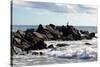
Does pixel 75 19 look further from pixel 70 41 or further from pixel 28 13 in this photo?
pixel 28 13

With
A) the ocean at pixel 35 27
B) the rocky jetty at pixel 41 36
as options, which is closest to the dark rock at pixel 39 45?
the rocky jetty at pixel 41 36

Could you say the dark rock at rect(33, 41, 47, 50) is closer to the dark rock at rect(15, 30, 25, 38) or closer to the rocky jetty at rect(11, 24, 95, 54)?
the rocky jetty at rect(11, 24, 95, 54)

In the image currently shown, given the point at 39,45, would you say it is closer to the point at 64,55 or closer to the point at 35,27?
the point at 35,27

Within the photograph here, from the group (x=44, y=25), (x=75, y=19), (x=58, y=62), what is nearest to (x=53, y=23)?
(x=44, y=25)

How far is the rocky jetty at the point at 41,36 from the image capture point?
2.46m

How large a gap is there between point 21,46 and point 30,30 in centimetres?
22

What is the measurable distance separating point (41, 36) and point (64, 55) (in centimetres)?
38

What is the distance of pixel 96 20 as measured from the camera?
2.83 m

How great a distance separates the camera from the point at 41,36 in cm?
257

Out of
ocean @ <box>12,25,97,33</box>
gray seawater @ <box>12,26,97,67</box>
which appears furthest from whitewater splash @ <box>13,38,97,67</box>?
ocean @ <box>12,25,97,33</box>

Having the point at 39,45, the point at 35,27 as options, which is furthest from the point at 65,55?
the point at 35,27

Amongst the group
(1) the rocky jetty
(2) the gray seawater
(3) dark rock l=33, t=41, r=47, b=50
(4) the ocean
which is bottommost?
(2) the gray seawater

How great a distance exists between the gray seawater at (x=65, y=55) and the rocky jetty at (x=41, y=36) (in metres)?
0.05

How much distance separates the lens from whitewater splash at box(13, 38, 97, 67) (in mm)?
2490
